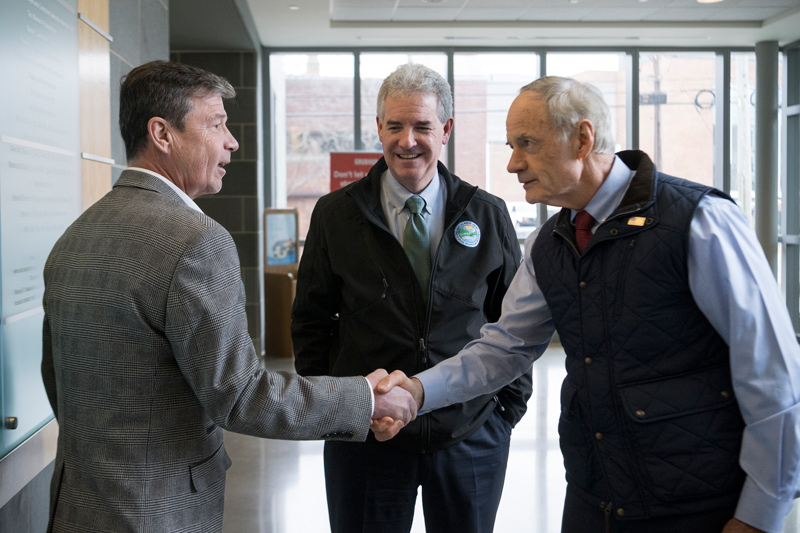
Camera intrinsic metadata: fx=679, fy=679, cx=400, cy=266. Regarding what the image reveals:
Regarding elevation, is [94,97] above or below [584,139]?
above

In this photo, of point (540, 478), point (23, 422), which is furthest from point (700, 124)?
point (23, 422)

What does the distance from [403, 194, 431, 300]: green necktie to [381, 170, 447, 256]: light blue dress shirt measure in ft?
0.07

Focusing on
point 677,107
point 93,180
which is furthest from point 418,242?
point 677,107

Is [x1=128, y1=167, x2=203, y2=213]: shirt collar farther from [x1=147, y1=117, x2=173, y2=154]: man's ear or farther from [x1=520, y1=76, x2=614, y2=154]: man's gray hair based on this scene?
[x1=520, y1=76, x2=614, y2=154]: man's gray hair

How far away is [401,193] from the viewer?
2.04m

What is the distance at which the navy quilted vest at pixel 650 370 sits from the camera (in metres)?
1.32

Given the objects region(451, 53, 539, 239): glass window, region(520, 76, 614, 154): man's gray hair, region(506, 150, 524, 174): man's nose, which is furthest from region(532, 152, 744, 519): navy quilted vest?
region(451, 53, 539, 239): glass window

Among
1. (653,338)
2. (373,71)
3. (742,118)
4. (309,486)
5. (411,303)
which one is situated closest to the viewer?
(653,338)

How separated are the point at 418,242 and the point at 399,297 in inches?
7.1

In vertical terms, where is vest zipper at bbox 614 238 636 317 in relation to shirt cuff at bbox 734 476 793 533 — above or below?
above

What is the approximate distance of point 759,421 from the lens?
49.3 inches

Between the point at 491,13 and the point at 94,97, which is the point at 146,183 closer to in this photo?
the point at 94,97

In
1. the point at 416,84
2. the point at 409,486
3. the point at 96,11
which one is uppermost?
the point at 96,11

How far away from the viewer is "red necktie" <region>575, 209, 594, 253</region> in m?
1.53
